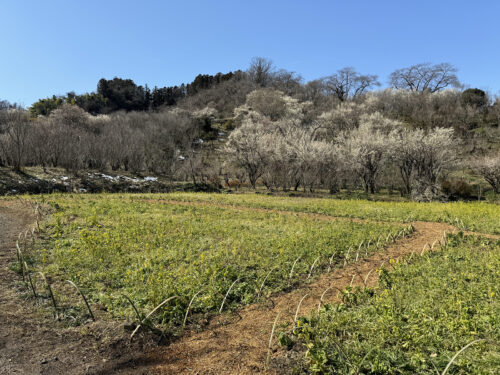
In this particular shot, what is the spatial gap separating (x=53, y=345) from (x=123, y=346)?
38.6 inches

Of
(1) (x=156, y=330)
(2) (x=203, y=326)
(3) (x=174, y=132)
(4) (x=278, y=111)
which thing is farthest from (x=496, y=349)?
(4) (x=278, y=111)

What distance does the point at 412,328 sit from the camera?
4.12 m

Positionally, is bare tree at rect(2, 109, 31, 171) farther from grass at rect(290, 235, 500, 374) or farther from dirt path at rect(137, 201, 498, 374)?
grass at rect(290, 235, 500, 374)

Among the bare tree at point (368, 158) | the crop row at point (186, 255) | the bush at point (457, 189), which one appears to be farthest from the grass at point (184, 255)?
the bush at point (457, 189)

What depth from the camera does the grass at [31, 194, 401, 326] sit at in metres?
5.73

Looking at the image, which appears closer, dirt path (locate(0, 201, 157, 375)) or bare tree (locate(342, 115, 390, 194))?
dirt path (locate(0, 201, 157, 375))

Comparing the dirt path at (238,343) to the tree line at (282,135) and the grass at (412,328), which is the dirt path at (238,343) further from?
the tree line at (282,135)

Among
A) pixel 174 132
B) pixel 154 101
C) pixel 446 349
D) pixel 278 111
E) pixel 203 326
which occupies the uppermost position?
pixel 154 101

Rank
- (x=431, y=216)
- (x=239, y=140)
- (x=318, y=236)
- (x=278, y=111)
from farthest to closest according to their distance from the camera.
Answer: (x=278, y=111) → (x=239, y=140) → (x=431, y=216) → (x=318, y=236)

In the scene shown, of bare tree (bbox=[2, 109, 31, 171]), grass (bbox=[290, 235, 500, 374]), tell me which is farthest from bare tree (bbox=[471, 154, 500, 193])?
bare tree (bbox=[2, 109, 31, 171])

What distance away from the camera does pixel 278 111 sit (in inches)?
2440

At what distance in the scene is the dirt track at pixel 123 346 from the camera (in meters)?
3.82

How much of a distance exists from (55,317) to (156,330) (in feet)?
6.13

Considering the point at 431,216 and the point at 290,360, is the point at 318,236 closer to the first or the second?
the point at 290,360
